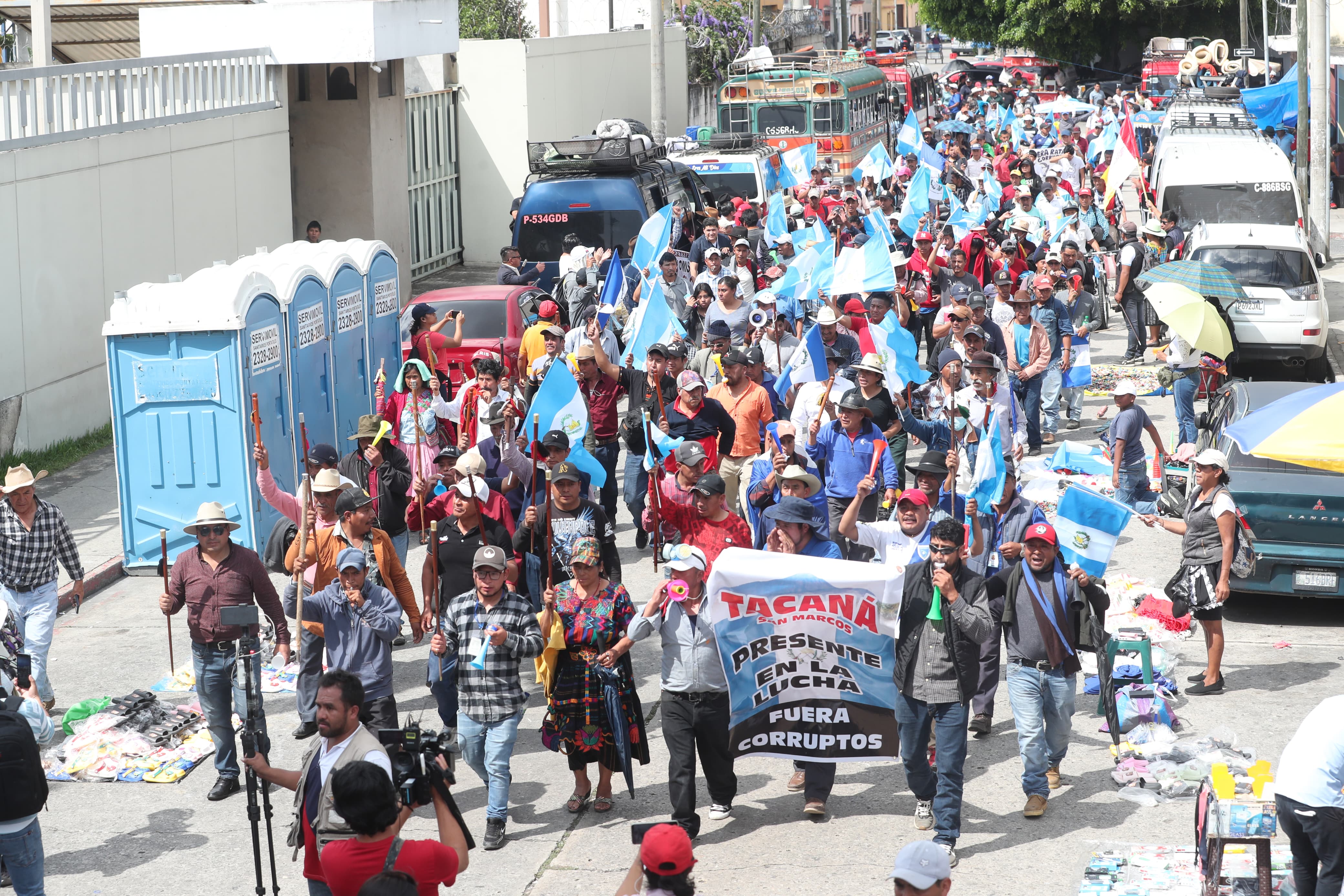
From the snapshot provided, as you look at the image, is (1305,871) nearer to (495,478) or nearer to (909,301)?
(495,478)

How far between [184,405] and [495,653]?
606 centimetres

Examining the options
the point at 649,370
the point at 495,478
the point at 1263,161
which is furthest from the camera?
the point at 1263,161

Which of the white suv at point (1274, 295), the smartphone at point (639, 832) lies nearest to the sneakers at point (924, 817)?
the smartphone at point (639, 832)

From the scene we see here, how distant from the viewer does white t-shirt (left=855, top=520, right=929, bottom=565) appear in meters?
8.70

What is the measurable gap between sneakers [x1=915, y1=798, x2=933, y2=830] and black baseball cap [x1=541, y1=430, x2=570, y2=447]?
10.2ft

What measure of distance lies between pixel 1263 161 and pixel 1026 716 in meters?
18.4

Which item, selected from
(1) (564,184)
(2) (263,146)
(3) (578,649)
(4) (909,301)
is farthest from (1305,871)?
(2) (263,146)

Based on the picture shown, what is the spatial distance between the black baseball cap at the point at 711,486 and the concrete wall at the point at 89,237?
9.73 m

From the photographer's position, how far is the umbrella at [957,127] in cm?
3966

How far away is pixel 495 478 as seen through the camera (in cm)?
1090

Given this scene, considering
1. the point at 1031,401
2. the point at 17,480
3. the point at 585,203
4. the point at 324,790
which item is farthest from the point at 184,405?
the point at 585,203

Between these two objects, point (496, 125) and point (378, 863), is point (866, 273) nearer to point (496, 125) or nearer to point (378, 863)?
point (378, 863)

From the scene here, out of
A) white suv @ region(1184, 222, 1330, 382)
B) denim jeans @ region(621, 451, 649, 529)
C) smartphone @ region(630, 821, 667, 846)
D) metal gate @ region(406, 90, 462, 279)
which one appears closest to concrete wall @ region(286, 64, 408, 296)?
metal gate @ region(406, 90, 462, 279)

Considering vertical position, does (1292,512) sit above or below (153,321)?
below
